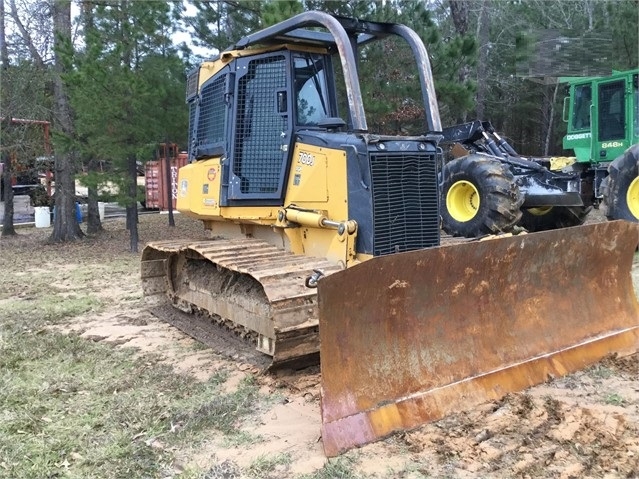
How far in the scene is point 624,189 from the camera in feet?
28.7

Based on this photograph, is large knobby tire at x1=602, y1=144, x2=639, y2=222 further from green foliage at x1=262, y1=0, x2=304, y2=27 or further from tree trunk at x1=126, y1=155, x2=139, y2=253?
tree trunk at x1=126, y1=155, x2=139, y2=253

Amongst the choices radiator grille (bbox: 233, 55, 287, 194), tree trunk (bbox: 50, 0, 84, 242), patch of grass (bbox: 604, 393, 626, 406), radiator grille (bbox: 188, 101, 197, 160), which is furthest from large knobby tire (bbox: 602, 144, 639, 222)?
tree trunk (bbox: 50, 0, 84, 242)

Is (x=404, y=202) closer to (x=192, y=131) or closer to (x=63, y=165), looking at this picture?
(x=192, y=131)

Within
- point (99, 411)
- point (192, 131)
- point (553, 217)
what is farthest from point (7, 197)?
point (99, 411)

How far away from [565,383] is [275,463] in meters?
2.09

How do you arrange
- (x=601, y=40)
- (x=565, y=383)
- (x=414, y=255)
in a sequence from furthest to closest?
1. (x=601, y=40)
2. (x=565, y=383)
3. (x=414, y=255)

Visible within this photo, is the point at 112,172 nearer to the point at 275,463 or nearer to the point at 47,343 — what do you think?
the point at 47,343

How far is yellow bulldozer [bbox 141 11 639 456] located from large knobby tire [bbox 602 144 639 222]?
4141 millimetres

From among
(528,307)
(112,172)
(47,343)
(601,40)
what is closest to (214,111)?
(47,343)

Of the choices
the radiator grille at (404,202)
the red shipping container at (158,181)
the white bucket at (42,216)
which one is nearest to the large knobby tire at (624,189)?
the radiator grille at (404,202)

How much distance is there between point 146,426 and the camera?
12.3ft

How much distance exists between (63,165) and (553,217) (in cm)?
952

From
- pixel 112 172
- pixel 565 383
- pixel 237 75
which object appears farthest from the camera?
pixel 112 172

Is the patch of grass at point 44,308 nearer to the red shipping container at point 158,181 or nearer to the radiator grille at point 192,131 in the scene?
the radiator grille at point 192,131
